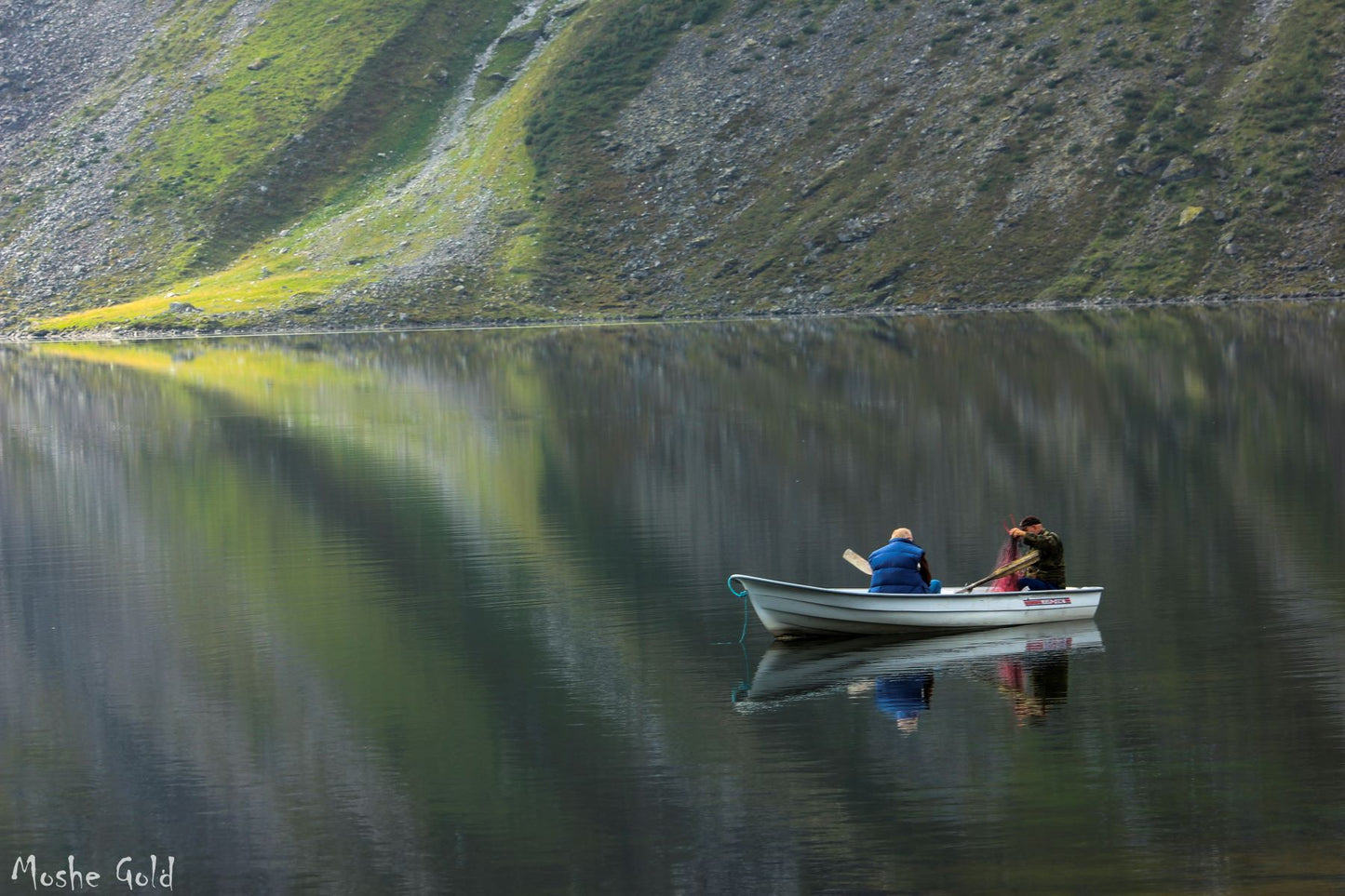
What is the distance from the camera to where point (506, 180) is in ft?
610

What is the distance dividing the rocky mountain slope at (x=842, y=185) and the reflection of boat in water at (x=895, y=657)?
115m

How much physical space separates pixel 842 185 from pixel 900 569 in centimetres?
13632

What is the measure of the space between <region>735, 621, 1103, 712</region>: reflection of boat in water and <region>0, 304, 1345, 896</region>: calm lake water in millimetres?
128

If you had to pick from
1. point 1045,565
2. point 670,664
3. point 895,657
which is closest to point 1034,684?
point 895,657

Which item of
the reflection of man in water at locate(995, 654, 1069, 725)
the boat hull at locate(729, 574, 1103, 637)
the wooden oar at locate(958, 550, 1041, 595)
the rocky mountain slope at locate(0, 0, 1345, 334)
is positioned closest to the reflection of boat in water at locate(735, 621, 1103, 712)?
the reflection of man in water at locate(995, 654, 1069, 725)

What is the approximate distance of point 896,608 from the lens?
2748cm

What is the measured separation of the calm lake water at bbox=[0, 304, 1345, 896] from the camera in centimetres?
1844

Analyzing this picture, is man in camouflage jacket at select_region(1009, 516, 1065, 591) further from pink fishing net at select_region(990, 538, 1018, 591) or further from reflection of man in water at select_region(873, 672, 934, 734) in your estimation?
reflection of man in water at select_region(873, 672, 934, 734)

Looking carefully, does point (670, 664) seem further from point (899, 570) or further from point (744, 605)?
point (744, 605)

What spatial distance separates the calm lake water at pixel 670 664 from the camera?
18.4m

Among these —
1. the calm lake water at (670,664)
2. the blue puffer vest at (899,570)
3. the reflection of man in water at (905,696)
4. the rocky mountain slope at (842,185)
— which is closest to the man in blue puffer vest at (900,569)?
the blue puffer vest at (899,570)

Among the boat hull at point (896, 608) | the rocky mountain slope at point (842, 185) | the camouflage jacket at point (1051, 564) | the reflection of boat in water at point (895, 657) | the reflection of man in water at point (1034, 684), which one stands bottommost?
the reflection of man in water at point (1034, 684)

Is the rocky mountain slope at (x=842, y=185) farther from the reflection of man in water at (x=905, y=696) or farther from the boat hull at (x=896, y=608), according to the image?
the reflection of man in water at (x=905, y=696)

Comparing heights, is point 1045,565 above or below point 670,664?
above
